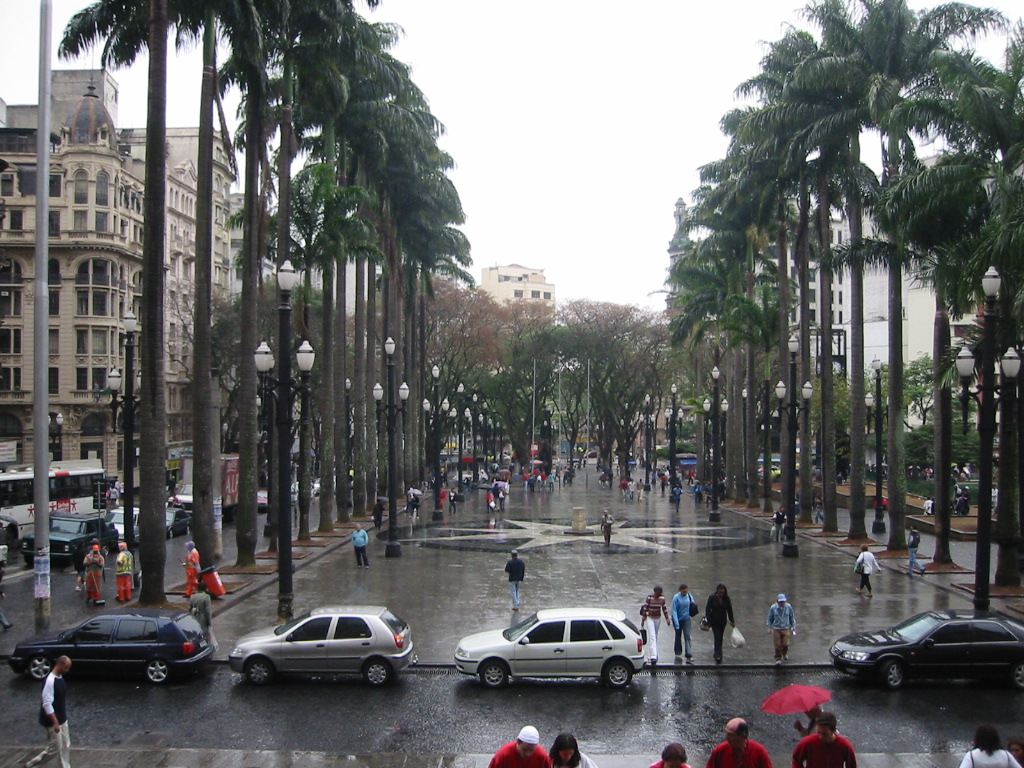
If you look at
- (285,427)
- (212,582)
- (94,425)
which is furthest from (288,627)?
(94,425)

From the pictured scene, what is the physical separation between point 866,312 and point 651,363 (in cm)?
4205

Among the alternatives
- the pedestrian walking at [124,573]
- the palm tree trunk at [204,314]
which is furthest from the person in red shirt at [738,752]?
the palm tree trunk at [204,314]

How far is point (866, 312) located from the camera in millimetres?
108000

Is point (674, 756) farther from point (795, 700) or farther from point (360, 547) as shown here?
point (360, 547)

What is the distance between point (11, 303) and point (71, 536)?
124 ft

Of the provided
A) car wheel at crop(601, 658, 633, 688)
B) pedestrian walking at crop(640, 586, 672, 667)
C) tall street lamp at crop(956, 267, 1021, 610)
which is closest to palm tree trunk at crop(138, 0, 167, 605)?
pedestrian walking at crop(640, 586, 672, 667)

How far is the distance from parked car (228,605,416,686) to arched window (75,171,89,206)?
5537cm

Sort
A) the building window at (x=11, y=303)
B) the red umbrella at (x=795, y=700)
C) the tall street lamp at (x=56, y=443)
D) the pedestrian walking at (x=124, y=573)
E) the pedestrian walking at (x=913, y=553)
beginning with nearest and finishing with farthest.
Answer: the red umbrella at (x=795, y=700), the pedestrian walking at (x=124, y=573), the pedestrian walking at (x=913, y=553), the tall street lamp at (x=56, y=443), the building window at (x=11, y=303)

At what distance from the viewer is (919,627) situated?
53.0 ft

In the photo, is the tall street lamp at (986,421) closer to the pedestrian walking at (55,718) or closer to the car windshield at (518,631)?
the car windshield at (518,631)

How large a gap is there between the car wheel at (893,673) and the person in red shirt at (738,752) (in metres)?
8.32

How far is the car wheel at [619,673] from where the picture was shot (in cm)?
1562

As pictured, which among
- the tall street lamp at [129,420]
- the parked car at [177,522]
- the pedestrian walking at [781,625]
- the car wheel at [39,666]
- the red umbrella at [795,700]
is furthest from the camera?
the parked car at [177,522]

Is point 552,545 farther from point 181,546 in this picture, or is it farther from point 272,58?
point 272,58
